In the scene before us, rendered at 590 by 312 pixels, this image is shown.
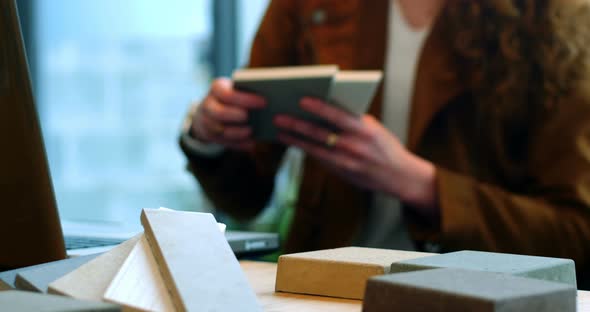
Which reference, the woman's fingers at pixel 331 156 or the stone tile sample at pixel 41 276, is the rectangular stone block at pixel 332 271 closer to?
the stone tile sample at pixel 41 276

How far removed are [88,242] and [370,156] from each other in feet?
1.60

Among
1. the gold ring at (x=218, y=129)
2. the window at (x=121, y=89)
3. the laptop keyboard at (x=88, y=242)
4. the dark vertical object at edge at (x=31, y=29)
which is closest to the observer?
the laptop keyboard at (x=88, y=242)

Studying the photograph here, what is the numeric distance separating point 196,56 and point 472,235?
6.31ft

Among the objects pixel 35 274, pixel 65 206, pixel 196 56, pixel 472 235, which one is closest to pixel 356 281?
pixel 35 274

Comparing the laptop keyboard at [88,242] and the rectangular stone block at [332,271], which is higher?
the rectangular stone block at [332,271]

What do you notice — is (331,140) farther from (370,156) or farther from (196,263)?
(196,263)

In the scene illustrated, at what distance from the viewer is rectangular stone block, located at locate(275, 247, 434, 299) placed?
1.49ft

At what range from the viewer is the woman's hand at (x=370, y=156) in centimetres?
110

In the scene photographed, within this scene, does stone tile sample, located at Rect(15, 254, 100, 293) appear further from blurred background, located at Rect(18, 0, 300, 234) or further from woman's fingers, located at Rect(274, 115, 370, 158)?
blurred background, located at Rect(18, 0, 300, 234)

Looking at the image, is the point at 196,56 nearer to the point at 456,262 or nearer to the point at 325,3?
the point at 325,3

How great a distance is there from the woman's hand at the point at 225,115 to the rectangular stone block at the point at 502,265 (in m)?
0.67

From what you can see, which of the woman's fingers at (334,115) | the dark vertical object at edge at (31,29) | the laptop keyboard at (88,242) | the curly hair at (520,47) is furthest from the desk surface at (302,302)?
the dark vertical object at edge at (31,29)

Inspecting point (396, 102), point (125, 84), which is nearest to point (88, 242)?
point (396, 102)

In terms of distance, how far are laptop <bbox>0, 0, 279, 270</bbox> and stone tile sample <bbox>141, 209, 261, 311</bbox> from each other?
0.37 feet
